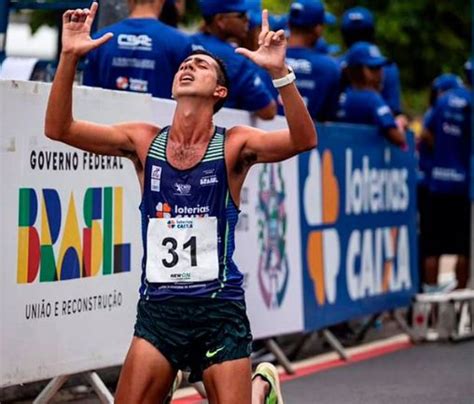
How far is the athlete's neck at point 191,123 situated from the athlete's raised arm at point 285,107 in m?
0.22

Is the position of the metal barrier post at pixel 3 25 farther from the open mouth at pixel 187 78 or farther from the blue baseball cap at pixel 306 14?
the open mouth at pixel 187 78

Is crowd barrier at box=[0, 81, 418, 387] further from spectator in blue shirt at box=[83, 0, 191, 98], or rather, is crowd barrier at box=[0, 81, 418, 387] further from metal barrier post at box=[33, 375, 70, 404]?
spectator in blue shirt at box=[83, 0, 191, 98]

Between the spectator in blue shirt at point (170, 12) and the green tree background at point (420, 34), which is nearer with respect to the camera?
the spectator in blue shirt at point (170, 12)

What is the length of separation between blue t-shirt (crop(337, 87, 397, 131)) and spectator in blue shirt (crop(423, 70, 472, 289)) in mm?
1598

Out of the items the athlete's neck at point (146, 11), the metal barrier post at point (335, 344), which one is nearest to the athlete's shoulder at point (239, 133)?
the athlete's neck at point (146, 11)

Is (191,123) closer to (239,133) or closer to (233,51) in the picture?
(239,133)

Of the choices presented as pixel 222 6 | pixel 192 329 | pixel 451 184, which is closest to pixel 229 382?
pixel 192 329

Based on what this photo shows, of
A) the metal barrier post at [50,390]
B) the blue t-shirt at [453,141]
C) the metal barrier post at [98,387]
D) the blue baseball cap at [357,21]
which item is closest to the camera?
the metal barrier post at [50,390]

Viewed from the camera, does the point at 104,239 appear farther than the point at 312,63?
No

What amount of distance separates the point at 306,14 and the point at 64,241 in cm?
429

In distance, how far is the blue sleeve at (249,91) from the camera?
9758 mm

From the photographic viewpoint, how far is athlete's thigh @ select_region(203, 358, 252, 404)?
6262 millimetres

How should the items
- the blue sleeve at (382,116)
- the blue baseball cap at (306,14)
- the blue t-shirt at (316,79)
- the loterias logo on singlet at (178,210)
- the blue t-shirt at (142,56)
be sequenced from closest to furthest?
the loterias logo on singlet at (178,210)
the blue t-shirt at (142,56)
the blue t-shirt at (316,79)
the blue baseball cap at (306,14)
the blue sleeve at (382,116)

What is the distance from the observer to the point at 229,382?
6277 millimetres
